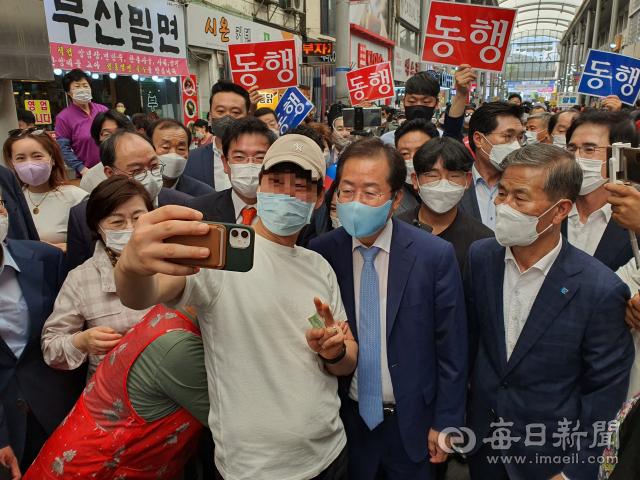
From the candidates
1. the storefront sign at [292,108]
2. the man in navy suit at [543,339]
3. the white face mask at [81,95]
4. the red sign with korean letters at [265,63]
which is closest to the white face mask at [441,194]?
the man in navy suit at [543,339]

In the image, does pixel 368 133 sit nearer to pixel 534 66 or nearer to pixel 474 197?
pixel 474 197

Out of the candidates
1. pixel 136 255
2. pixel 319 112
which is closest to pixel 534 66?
pixel 319 112

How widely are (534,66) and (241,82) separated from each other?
78.4m

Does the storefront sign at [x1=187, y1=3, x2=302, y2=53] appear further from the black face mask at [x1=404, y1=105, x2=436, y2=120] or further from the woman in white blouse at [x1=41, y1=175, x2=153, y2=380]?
the woman in white blouse at [x1=41, y1=175, x2=153, y2=380]

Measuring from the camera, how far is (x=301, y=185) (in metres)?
1.56

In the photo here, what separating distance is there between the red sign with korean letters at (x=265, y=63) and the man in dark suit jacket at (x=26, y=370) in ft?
12.0

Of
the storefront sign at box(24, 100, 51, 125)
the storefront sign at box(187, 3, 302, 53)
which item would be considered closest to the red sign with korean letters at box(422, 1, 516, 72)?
the storefront sign at box(24, 100, 51, 125)

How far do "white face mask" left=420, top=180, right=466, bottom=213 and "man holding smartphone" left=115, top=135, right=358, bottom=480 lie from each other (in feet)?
3.79

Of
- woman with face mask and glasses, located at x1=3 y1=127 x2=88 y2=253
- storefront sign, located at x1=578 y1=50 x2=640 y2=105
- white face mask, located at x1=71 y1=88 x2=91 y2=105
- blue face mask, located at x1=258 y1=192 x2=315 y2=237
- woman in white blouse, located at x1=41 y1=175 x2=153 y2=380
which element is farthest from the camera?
white face mask, located at x1=71 y1=88 x2=91 y2=105

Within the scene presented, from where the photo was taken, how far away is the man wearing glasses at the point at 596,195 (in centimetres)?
239

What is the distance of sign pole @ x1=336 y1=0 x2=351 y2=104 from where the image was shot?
8.79 meters

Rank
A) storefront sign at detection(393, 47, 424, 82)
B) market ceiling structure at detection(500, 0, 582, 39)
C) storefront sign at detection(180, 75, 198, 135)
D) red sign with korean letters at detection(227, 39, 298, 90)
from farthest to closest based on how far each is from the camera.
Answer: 1. market ceiling structure at detection(500, 0, 582, 39)
2. storefront sign at detection(393, 47, 424, 82)
3. storefront sign at detection(180, 75, 198, 135)
4. red sign with korean letters at detection(227, 39, 298, 90)

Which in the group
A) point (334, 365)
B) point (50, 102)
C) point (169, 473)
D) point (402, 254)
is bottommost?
point (169, 473)

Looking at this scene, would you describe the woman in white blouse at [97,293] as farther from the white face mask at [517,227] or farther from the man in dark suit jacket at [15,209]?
the white face mask at [517,227]
